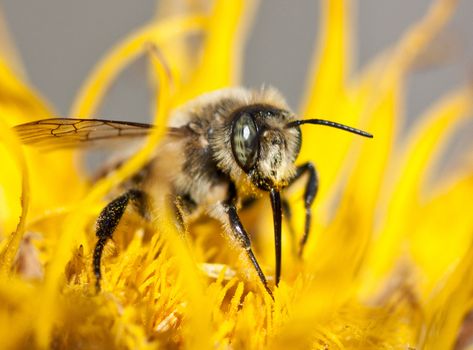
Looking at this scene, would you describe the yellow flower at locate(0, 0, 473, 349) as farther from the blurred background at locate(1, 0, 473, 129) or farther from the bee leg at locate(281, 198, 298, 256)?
the blurred background at locate(1, 0, 473, 129)

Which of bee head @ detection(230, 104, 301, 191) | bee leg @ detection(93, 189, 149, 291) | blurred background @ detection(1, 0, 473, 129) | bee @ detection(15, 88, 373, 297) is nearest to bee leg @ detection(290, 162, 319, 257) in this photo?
bee @ detection(15, 88, 373, 297)

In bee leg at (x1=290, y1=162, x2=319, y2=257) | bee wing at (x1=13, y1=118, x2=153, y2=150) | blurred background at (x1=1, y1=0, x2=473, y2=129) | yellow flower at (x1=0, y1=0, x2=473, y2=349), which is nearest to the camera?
yellow flower at (x1=0, y1=0, x2=473, y2=349)

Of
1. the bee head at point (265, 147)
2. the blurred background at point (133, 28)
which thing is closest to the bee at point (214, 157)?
the bee head at point (265, 147)

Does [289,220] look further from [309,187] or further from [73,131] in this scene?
[73,131]

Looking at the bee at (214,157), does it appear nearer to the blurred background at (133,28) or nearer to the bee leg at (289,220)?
the bee leg at (289,220)

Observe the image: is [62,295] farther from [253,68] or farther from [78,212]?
[253,68]

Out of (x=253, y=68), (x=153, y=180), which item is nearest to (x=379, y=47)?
(x=253, y=68)
